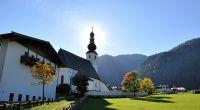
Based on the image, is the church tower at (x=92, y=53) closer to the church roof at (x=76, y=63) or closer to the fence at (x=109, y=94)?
the church roof at (x=76, y=63)

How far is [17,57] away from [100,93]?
167ft

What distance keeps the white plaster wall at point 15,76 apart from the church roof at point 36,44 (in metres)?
0.88

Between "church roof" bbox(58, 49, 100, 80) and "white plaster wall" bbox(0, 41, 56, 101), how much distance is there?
3538cm

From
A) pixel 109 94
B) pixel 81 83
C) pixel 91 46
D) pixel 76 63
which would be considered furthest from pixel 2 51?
pixel 91 46

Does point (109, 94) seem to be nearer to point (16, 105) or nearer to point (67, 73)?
point (67, 73)

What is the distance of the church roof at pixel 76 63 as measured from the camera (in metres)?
81.2

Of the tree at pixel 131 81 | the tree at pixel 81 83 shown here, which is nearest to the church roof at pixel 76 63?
the tree at pixel 81 83

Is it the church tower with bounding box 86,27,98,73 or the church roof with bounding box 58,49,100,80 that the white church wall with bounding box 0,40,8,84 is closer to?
the church roof with bounding box 58,49,100,80

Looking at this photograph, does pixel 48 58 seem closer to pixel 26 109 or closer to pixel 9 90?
pixel 9 90

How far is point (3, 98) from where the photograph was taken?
3641 centimetres

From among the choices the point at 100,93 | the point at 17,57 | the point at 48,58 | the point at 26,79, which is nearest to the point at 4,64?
the point at 17,57

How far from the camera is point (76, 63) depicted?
89688 mm

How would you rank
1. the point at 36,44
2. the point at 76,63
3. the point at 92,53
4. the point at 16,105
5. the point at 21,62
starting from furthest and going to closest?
the point at 92,53 → the point at 76,63 → the point at 36,44 → the point at 21,62 → the point at 16,105

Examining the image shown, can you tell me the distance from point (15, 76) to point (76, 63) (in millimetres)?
50235
